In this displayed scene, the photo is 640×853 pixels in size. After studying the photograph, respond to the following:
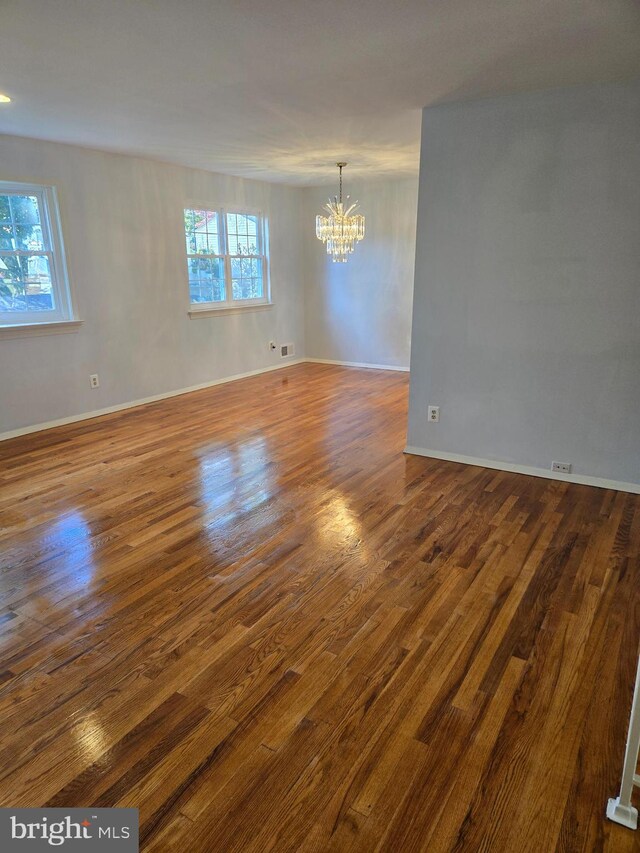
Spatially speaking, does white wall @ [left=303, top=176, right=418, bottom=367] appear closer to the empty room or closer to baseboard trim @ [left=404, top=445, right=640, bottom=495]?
the empty room

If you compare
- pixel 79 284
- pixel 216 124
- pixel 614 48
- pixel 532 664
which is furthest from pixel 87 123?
pixel 532 664

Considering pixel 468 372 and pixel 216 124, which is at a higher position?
pixel 216 124

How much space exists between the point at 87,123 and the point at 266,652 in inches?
154

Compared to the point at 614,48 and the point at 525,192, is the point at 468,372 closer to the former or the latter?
the point at 525,192

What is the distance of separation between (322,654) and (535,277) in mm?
2763

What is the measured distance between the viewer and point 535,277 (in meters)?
3.54

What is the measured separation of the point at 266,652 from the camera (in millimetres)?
2092

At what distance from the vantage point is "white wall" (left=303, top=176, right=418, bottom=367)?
7.19m

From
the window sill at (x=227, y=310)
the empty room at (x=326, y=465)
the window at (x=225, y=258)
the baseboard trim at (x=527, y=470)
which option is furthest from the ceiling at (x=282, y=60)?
the baseboard trim at (x=527, y=470)

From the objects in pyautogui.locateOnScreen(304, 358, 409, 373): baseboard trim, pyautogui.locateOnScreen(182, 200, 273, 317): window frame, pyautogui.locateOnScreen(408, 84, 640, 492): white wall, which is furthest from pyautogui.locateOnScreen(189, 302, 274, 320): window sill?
pyautogui.locateOnScreen(408, 84, 640, 492): white wall

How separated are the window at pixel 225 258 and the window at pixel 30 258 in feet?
5.40

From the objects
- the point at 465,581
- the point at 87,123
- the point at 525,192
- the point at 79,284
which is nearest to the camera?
the point at 465,581

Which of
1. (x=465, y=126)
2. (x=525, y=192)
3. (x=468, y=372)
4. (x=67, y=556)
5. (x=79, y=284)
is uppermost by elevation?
(x=465, y=126)

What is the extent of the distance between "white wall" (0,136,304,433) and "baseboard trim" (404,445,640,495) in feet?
10.4
